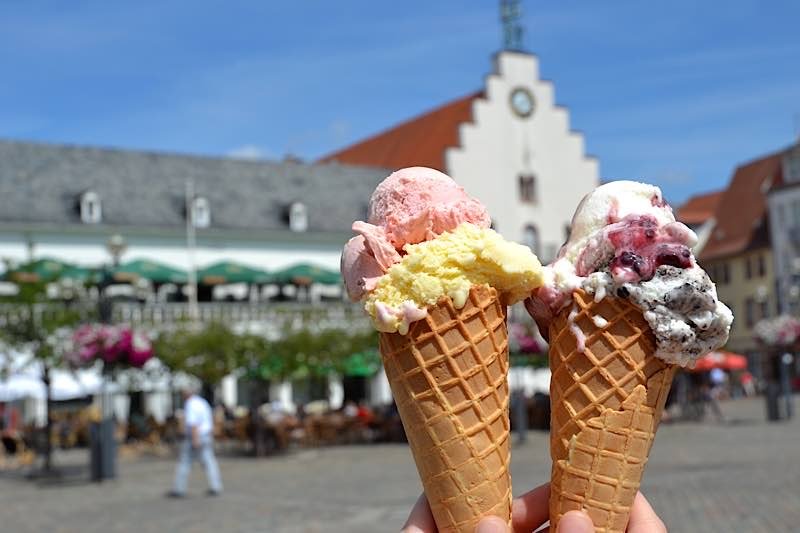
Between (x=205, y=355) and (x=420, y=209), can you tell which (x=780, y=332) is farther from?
(x=420, y=209)

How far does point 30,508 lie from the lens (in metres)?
16.5

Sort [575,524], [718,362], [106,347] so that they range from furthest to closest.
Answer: [718,362] → [106,347] → [575,524]

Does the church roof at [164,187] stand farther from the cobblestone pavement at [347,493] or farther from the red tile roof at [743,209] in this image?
the red tile roof at [743,209]

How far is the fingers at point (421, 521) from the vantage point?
9.53 ft

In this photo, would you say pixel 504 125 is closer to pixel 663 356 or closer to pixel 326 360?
pixel 326 360

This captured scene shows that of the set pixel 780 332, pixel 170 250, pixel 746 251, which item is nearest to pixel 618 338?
pixel 780 332

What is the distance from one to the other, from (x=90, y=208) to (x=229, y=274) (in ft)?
20.6

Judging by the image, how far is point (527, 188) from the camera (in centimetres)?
5078

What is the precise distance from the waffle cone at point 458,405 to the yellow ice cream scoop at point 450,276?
4 cm

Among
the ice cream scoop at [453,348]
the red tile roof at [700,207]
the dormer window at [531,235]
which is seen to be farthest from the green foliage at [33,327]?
the red tile roof at [700,207]

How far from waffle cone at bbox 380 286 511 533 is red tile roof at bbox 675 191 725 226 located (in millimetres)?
73911

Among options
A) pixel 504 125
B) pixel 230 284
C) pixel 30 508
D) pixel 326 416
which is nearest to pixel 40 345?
pixel 30 508

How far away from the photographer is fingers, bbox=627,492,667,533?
2.85m

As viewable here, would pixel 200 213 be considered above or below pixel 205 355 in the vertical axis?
above
